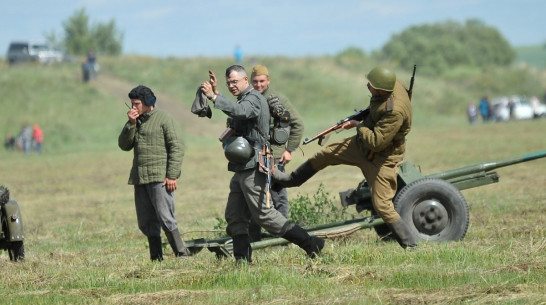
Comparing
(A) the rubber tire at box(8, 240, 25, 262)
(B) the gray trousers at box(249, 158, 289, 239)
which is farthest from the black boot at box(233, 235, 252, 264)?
(A) the rubber tire at box(8, 240, 25, 262)

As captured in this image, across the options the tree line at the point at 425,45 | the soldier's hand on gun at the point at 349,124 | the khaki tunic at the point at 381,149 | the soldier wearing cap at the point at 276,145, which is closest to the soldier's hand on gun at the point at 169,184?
the soldier wearing cap at the point at 276,145

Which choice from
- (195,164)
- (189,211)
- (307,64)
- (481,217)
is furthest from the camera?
(307,64)

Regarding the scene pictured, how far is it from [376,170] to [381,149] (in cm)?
23

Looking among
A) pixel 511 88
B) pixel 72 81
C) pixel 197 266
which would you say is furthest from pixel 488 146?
pixel 511 88

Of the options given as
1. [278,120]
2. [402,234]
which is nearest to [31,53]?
[278,120]

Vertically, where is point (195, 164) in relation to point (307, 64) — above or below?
below

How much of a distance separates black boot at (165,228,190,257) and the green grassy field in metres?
0.20

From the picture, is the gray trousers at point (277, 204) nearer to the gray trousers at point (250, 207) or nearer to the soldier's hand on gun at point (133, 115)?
the gray trousers at point (250, 207)

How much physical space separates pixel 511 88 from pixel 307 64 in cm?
1885

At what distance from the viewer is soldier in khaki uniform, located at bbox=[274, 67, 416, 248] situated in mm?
8891

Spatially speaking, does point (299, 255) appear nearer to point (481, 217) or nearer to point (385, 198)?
point (385, 198)

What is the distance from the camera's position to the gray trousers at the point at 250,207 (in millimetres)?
8312

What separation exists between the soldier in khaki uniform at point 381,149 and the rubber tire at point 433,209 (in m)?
0.51

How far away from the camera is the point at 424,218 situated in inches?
385
